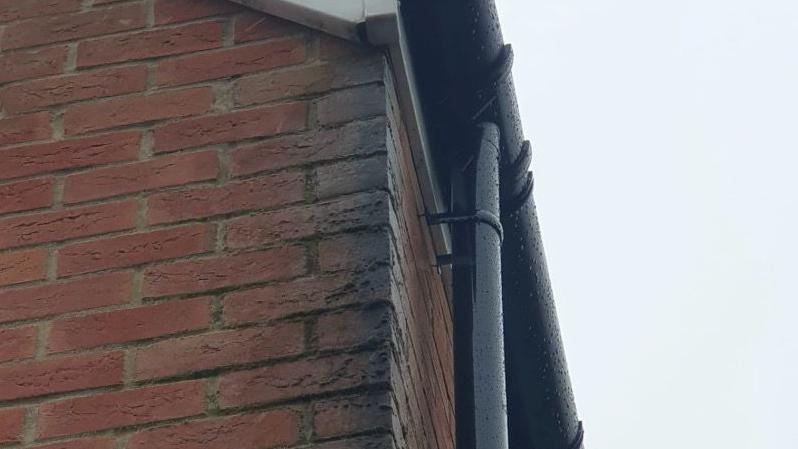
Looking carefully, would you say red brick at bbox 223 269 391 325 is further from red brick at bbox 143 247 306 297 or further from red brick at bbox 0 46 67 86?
red brick at bbox 0 46 67 86

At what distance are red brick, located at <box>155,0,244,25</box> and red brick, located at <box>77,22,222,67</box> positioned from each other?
0.02 metres

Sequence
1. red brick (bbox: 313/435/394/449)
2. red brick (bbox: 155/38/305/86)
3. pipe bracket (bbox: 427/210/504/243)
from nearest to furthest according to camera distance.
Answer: red brick (bbox: 313/435/394/449) < red brick (bbox: 155/38/305/86) < pipe bracket (bbox: 427/210/504/243)

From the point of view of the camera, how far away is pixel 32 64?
100 inches

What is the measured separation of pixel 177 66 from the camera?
2.48 meters

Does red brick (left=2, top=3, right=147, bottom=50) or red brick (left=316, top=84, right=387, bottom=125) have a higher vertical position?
red brick (left=2, top=3, right=147, bottom=50)

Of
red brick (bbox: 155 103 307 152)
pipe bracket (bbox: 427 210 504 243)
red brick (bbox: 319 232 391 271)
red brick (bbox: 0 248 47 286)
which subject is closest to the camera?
red brick (bbox: 319 232 391 271)

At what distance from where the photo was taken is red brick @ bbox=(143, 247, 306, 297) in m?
2.15

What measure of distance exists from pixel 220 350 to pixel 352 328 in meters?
0.22

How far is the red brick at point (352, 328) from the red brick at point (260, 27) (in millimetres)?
667

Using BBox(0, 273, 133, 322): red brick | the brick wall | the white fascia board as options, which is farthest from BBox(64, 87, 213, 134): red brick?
BBox(0, 273, 133, 322): red brick

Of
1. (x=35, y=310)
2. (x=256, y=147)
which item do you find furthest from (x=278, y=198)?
(x=35, y=310)

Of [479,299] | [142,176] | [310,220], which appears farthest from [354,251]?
[479,299]

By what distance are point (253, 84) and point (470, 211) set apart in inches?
23.6

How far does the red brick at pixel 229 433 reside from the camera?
1966 millimetres
